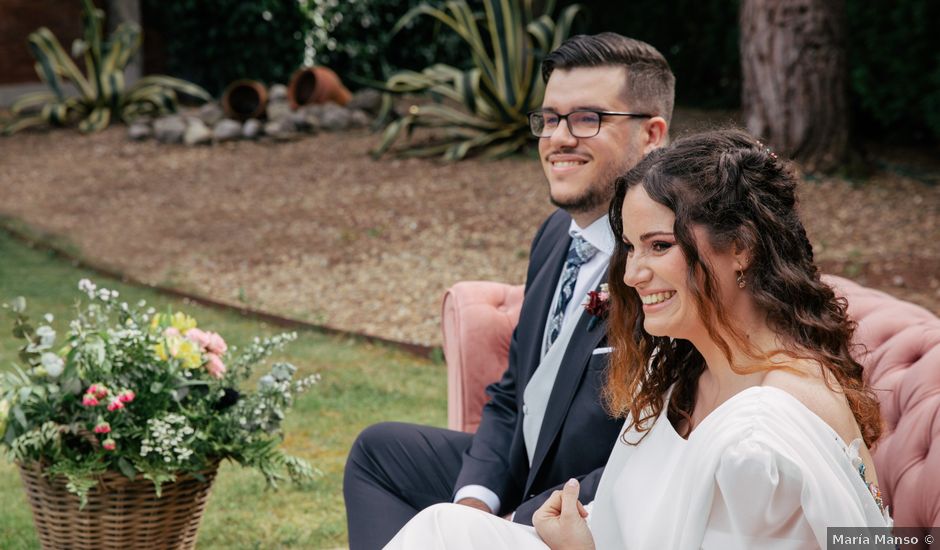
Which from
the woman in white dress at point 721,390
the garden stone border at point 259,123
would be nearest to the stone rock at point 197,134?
the garden stone border at point 259,123

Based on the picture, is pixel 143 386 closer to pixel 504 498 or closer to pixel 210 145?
pixel 504 498

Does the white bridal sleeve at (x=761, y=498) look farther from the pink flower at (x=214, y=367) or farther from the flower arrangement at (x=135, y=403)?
the pink flower at (x=214, y=367)

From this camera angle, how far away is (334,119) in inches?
426

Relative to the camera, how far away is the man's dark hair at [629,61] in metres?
3.01

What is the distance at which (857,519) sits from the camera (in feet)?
5.80

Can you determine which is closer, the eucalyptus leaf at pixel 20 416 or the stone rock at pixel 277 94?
the eucalyptus leaf at pixel 20 416

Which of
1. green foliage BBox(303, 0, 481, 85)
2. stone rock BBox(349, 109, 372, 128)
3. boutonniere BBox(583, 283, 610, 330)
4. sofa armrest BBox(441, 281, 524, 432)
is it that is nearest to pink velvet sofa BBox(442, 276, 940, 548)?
sofa armrest BBox(441, 281, 524, 432)

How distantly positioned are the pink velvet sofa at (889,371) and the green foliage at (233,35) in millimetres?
9323

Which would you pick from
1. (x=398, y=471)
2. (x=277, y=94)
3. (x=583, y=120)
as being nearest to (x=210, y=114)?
(x=277, y=94)

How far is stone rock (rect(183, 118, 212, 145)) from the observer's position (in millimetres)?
10523

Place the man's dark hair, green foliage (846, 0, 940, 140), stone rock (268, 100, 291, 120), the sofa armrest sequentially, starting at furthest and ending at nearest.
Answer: stone rock (268, 100, 291, 120)
green foliage (846, 0, 940, 140)
the sofa armrest
the man's dark hair

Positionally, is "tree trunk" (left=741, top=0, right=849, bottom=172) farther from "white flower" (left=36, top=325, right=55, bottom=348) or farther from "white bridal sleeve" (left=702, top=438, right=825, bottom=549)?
"white bridal sleeve" (left=702, top=438, right=825, bottom=549)

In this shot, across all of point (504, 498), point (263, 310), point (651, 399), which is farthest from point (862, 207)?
point (651, 399)

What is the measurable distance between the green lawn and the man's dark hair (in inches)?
79.0
